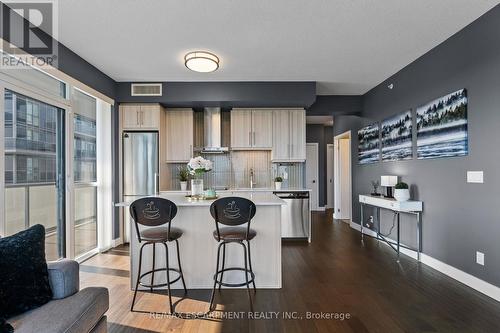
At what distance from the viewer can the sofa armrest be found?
168 centimetres

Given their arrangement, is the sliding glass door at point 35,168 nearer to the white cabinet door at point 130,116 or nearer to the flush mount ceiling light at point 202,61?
the white cabinet door at point 130,116

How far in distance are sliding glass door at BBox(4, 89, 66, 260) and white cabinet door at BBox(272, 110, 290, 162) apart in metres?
3.43

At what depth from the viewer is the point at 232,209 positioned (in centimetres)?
252

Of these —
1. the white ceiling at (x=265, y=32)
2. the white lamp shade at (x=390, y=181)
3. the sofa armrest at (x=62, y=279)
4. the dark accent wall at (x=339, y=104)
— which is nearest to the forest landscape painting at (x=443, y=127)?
the white lamp shade at (x=390, y=181)

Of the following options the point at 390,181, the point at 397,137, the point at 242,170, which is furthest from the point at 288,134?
the point at 390,181

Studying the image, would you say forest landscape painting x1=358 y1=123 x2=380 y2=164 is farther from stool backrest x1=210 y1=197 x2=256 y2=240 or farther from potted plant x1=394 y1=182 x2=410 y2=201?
stool backrest x1=210 y1=197 x2=256 y2=240

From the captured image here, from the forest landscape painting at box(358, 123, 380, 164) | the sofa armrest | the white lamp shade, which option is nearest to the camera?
the sofa armrest

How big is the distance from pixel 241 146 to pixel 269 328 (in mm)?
3612

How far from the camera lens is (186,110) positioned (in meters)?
5.32

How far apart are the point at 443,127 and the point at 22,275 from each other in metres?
4.17

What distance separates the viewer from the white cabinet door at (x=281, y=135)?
5.36 metres

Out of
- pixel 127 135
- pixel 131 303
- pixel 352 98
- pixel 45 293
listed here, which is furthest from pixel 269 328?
pixel 352 98

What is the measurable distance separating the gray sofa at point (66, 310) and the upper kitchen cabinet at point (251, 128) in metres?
3.85

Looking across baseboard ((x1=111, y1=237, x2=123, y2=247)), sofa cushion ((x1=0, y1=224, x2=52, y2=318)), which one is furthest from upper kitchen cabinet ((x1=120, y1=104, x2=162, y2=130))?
sofa cushion ((x1=0, y1=224, x2=52, y2=318))
